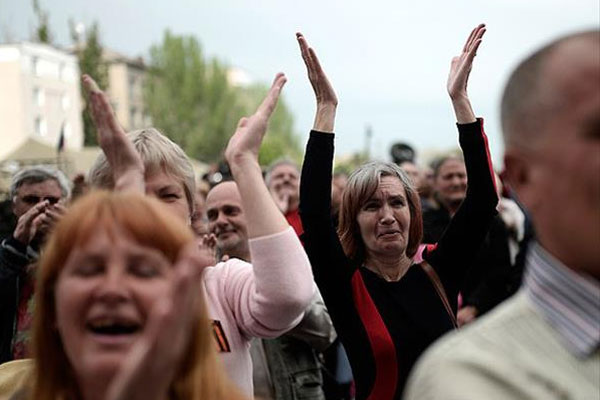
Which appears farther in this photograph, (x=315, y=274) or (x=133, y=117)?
(x=133, y=117)

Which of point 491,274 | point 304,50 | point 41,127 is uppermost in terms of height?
point 304,50

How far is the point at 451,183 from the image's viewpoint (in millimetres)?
7809

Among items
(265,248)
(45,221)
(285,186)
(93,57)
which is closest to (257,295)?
(265,248)

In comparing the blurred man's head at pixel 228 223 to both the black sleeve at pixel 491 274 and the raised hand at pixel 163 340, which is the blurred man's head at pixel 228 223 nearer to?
the black sleeve at pixel 491 274

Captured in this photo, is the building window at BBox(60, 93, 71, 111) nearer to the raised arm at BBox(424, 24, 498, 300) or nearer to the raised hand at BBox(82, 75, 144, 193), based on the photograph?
the raised arm at BBox(424, 24, 498, 300)

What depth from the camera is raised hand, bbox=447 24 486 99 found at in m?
4.15

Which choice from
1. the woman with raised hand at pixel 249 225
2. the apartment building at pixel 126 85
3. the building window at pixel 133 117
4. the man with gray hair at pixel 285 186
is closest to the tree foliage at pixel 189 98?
the apartment building at pixel 126 85

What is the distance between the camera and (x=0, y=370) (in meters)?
3.14

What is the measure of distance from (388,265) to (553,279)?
230cm

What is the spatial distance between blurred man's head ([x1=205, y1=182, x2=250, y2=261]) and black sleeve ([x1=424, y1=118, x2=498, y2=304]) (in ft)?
5.07

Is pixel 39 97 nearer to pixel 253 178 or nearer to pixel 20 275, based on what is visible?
pixel 20 275

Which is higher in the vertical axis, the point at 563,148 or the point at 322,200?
the point at 563,148

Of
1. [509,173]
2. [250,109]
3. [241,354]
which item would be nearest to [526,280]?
[509,173]

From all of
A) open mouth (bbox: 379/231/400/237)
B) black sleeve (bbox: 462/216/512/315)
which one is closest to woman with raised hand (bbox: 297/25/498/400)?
open mouth (bbox: 379/231/400/237)
